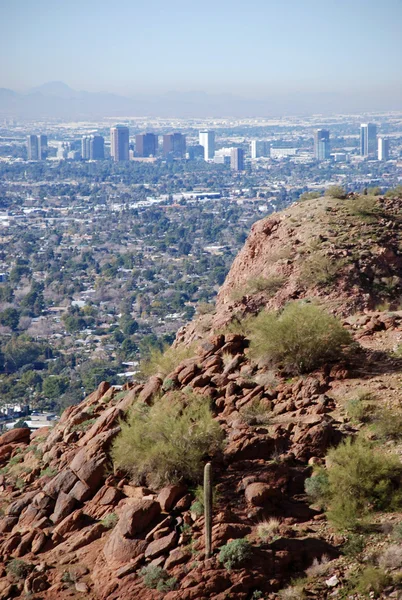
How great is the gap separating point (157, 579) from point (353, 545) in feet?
7.31

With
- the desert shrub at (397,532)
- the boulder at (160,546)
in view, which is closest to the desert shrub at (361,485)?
the desert shrub at (397,532)

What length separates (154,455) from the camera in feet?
40.4

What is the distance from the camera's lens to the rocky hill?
1071cm

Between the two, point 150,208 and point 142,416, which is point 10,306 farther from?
point 142,416

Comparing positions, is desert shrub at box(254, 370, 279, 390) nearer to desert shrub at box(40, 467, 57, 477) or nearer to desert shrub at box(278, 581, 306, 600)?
desert shrub at box(40, 467, 57, 477)

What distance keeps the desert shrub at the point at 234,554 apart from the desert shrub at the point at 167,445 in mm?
1534

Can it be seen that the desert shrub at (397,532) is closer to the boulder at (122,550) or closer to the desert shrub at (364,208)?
the boulder at (122,550)

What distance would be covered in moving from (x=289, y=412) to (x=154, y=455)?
2.37 m

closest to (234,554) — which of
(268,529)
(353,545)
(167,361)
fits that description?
(268,529)

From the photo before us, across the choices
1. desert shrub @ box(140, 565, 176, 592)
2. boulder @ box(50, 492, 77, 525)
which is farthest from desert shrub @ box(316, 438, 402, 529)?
boulder @ box(50, 492, 77, 525)

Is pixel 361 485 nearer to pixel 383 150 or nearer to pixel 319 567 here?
pixel 319 567

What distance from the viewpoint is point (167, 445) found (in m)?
12.5

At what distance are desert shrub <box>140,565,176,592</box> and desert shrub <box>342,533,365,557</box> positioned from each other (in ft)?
6.42

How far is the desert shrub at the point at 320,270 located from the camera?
62.3 ft
